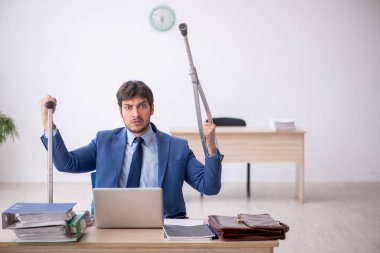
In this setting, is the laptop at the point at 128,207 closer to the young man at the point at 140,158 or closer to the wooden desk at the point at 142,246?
the wooden desk at the point at 142,246

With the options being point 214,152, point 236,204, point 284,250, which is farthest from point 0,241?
point 236,204

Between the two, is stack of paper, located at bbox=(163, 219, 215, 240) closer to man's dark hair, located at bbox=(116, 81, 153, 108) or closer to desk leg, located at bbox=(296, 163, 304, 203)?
man's dark hair, located at bbox=(116, 81, 153, 108)

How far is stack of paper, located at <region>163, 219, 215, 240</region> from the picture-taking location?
222 centimetres

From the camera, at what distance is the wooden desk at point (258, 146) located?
19.2 ft

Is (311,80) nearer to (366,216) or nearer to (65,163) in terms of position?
(366,216)

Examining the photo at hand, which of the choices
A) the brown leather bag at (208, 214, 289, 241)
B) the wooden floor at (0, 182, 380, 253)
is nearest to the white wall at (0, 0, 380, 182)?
the wooden floor at (0, 182, 380, 253)

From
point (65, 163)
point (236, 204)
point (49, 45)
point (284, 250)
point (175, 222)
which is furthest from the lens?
point (49, 45)

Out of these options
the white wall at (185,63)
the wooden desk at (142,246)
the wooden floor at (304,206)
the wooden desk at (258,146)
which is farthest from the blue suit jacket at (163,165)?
the white wall at (185,63)

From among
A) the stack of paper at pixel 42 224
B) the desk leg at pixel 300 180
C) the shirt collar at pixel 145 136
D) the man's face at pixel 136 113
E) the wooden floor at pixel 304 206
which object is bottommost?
the wooden floor at pixel 304 206

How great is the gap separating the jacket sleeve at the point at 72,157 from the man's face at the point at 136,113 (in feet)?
0.86

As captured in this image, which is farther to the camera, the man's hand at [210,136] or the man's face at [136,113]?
the man's face at [136,113]

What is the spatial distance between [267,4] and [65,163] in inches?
183

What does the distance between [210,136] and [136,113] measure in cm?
43

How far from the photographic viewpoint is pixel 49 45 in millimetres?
6965
